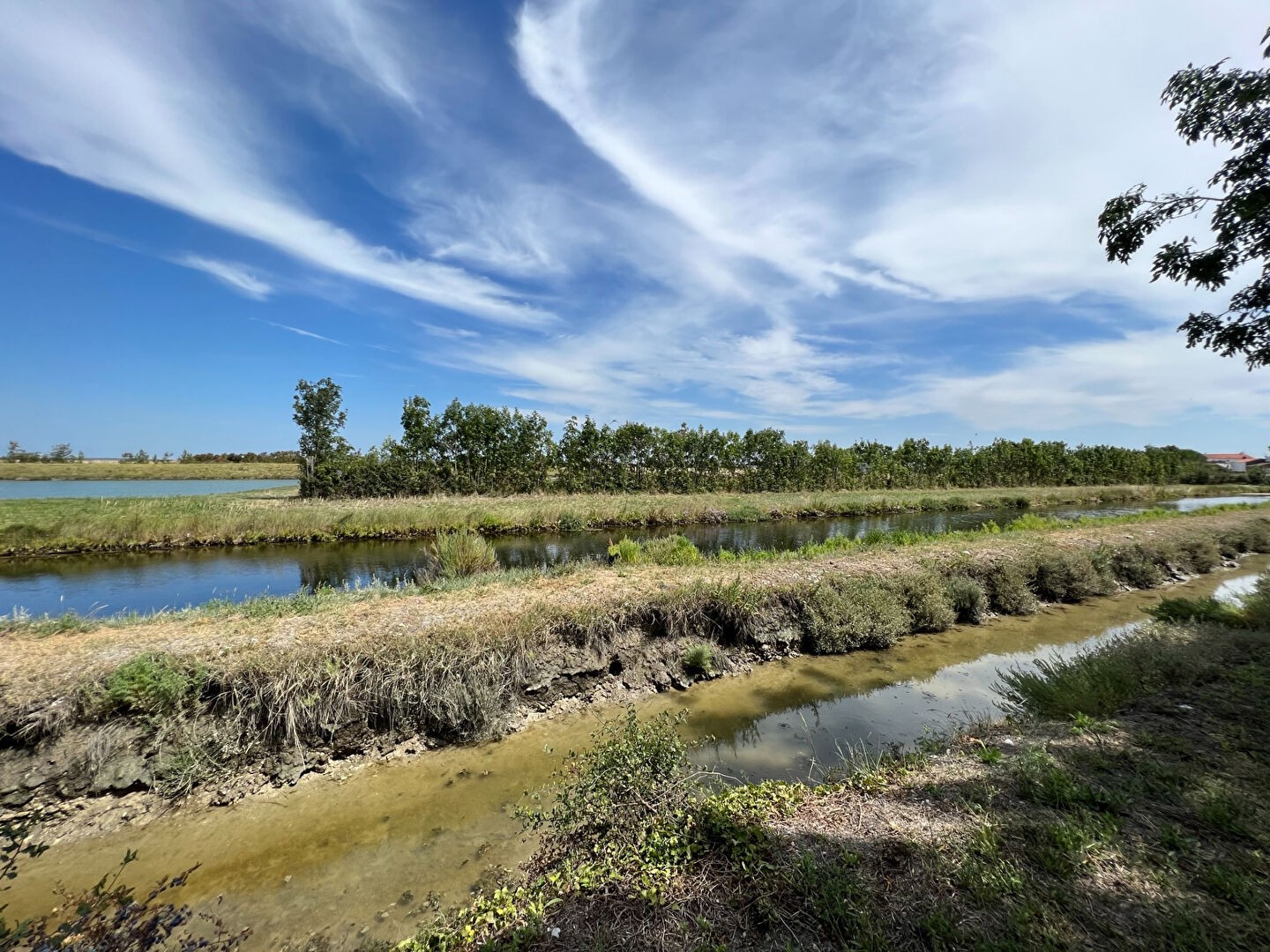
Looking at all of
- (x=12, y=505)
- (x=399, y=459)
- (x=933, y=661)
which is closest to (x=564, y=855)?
(x=933, y=661)

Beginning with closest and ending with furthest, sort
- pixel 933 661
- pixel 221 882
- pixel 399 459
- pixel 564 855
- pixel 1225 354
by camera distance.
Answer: pixel 564 855 → pixel 221 882 → pixel 1225 354 → pixel 933 661 → pixel 399 459

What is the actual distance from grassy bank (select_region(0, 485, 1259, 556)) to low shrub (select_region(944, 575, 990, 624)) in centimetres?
1862

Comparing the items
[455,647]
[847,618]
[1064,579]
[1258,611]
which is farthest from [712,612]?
[1064,579]

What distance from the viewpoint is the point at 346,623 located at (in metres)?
7.61

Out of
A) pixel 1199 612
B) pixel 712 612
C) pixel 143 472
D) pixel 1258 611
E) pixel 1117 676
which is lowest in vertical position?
pixel 712 612

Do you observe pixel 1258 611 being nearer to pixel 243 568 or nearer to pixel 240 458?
pixel 243 568

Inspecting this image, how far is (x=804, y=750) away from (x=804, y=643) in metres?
3.65

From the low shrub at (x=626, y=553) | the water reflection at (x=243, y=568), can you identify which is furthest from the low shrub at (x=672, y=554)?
the water reflection at (x=243, y=568)

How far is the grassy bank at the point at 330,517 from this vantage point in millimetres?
19094

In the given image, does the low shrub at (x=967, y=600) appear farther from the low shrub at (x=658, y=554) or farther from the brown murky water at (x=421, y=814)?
the low shrub at (x=658, y=554)

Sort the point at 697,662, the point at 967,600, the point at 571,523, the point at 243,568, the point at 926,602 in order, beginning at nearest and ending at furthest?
the point at 697,662
the point at 926,602
the point at 967,600
the point at 243,568
the point at 571,523

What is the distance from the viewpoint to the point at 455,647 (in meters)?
6.97

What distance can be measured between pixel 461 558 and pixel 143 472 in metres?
93.7

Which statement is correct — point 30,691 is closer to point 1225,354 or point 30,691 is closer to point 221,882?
point 221,882
